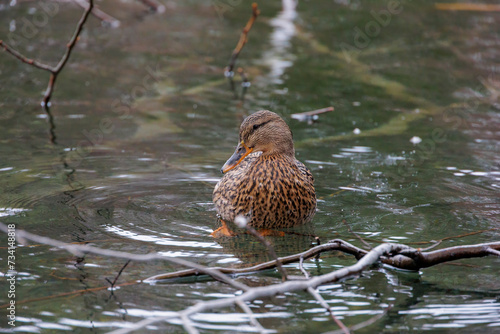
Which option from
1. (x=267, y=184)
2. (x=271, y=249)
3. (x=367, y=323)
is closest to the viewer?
(x=271, y=249)

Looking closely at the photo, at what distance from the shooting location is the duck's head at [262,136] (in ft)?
20.2

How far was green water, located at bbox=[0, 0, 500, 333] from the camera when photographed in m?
4.43

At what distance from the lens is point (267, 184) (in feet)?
19.6

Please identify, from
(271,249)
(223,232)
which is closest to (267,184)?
(223,232)

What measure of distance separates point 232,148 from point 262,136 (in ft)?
5.64

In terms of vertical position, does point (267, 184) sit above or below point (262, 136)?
below

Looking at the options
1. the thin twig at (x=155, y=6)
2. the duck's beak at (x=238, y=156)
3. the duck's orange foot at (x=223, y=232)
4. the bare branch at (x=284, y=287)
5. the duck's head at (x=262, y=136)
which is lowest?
the duck's orange foot at (x=223, y=232)

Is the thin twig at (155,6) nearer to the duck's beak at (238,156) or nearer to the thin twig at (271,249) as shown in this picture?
the duck's beak at (238,156)

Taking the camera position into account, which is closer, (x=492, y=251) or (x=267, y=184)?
(x=492, y=251)

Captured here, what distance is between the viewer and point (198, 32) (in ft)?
44.2

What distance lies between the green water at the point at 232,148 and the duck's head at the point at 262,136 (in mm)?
674

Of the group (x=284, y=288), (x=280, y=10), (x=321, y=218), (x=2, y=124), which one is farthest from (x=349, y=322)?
(x=280, y=10)

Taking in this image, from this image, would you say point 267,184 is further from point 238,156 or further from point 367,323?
point 367,323

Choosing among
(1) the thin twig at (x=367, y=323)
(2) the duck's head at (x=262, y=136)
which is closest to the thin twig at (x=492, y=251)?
(1) the thin twig at (x=367, y=323)
